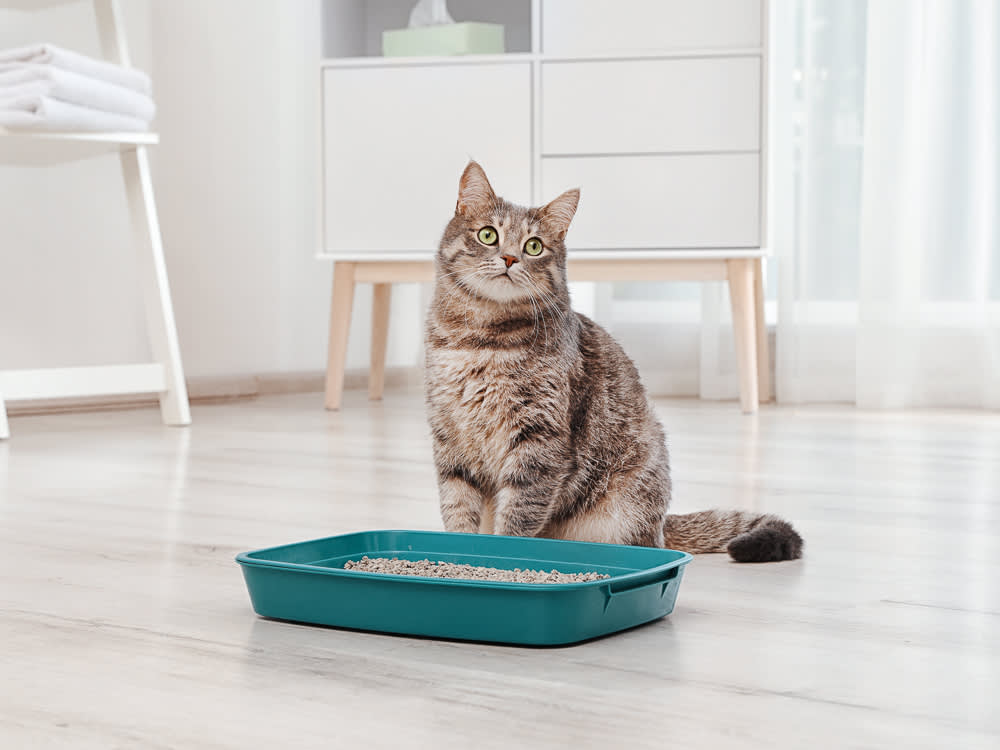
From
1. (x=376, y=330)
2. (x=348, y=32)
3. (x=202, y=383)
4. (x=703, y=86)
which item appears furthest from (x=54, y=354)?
(x=703, y=86)

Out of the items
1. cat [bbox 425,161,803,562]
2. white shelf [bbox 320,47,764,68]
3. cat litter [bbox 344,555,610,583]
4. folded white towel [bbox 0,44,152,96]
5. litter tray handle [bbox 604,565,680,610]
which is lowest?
cat litter [bbox 344,555,610,583]

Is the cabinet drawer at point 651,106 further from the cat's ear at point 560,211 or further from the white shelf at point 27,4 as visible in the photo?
the cat's ear at point 560,211

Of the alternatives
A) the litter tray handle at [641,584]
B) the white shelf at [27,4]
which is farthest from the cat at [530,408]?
the white shelf at [27,4]

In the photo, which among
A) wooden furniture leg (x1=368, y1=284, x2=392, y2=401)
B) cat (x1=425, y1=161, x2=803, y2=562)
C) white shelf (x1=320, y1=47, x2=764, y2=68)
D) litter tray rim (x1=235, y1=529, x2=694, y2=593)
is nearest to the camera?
litter tray rim (x1=235, y1=529, x2=694, y2=593)

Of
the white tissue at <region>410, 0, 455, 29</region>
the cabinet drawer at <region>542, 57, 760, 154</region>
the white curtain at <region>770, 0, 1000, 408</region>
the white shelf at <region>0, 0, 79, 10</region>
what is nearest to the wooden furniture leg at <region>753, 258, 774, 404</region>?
the white curtain at <region>770, 0, 1000, 408</region>

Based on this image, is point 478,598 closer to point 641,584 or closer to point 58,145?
point 641,584

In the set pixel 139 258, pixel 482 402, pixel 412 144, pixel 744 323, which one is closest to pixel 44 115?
pixel 139 258

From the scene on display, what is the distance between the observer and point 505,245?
1117mm

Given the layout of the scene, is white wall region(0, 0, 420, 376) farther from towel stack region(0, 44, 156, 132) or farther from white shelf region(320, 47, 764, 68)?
towel stack region(0, 44, 156, 132)

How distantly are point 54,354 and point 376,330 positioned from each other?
87cm

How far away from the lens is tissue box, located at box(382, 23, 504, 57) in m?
2.87

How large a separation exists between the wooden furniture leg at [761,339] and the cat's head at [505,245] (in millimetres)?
1948

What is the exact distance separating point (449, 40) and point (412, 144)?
10.9 inches

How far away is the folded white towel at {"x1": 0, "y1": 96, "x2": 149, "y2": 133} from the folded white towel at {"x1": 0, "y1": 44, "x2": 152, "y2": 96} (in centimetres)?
7
